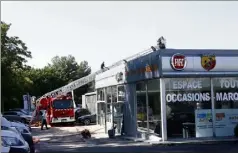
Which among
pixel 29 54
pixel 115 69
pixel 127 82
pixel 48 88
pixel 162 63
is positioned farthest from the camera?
pixel 48 88

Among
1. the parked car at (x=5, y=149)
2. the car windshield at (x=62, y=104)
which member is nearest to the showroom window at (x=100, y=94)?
the car windshield at (x=62, y=104)

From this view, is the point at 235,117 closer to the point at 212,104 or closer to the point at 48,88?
the point at 212,104

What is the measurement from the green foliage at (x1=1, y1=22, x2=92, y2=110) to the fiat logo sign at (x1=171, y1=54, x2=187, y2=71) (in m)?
28.2

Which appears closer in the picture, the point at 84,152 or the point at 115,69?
the point at 84,152

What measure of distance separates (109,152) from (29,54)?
3856 centimetres

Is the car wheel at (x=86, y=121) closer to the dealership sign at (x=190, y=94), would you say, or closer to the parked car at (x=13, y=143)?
the dealership sign at (x=190, y=94)

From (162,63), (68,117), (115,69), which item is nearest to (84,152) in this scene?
(162,63)

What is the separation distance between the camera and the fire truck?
125ft

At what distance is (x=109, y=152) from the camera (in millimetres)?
16953

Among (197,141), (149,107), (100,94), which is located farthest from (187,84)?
(100,94)

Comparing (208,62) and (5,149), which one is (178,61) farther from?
(5,149)

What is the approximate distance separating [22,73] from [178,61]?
45.4 metres

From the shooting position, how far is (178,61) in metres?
19.9

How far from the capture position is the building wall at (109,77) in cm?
2676
